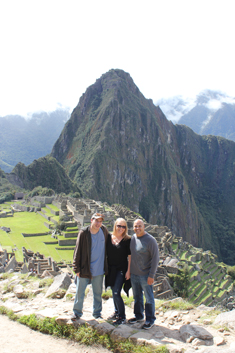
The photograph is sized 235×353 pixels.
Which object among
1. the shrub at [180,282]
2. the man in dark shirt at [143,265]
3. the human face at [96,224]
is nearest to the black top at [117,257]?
the man in dark shirt at [143,265]

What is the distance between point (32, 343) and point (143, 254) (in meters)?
2.69

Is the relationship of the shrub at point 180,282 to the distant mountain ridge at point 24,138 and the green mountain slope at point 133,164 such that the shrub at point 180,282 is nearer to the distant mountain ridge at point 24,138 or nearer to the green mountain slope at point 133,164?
the green mountain slope at point 133,164

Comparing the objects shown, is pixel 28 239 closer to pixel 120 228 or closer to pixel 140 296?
pixel 140 296

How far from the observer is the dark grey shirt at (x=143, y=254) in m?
5.64

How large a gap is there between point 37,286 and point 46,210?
41256 millimetres

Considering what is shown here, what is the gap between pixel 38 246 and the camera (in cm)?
2755

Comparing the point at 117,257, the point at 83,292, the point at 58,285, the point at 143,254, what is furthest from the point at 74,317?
the point at 58,285

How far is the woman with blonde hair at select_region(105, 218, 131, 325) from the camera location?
19.0 feet

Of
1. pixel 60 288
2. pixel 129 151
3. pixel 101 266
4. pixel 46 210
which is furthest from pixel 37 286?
pixel 129 151

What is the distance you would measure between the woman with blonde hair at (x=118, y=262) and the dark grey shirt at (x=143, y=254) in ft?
0.43

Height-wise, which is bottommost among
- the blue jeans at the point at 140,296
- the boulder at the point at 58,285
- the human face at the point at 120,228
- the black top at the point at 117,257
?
the boulder at the point at 58,285

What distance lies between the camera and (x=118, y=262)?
19.2 feet

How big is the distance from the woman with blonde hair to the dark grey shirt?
0.43ft

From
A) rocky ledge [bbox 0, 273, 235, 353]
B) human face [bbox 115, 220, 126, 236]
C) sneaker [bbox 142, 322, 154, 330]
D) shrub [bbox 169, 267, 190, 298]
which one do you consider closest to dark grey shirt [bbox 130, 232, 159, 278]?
human face [bbox 115, 220, 126, 236]
